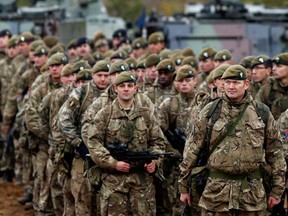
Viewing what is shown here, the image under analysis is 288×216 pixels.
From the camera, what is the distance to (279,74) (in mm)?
10688

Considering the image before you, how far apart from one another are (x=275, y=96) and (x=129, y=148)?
230 centimetres

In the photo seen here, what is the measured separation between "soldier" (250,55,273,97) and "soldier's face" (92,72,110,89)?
6.36 feet

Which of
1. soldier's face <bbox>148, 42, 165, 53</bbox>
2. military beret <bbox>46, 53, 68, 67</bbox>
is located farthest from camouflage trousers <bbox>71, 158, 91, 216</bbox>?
soldier's face <bbox>148, 42, 165, 53</bbox>

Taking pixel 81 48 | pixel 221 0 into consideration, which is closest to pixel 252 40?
pixel 221 0

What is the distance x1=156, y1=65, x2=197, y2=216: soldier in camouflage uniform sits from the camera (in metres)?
10.7

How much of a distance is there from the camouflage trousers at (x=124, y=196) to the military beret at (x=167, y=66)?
284 centimetres

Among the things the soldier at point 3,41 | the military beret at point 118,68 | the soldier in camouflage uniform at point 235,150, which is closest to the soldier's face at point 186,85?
the military beret at point 118,68

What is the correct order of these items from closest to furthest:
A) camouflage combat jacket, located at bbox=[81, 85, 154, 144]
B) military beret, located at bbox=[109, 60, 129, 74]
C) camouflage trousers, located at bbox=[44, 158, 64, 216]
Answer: camouflage combat jacket, located at bbox=[81, 85, 154, 144] < military beret, located at bbox=[109, 60, 129, 74] < camouflage trousers, located at bbox=[44, 158, 64, 216]

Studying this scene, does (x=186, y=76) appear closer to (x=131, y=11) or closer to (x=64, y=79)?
(x=64, y=79)

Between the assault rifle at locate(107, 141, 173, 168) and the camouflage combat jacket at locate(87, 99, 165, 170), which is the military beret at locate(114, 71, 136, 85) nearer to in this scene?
the camouflage combat jacket at locate(87, 99, 165, 170)

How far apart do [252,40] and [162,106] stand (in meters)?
9.95

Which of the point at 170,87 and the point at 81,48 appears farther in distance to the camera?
the point at 81,48

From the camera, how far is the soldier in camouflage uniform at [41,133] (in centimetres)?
1180

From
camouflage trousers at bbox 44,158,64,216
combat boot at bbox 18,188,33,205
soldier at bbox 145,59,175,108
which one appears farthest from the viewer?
combat boot at bbox 18,188,33,205
